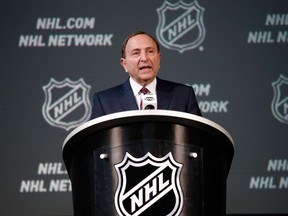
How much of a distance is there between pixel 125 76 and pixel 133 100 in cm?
173

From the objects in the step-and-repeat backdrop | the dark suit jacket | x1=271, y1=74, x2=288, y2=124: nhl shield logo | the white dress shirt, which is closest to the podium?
the dark suit jacket

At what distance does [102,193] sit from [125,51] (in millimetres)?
902

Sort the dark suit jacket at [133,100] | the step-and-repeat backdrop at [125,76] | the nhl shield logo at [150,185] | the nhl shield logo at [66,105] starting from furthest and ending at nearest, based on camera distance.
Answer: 1. the nhl shield logo at [66,105]
2. the step-and-repeat backdrop at [125,76]
3. the dark suit jacket at [133,100]
4. the nhl shield logo at [150,185]

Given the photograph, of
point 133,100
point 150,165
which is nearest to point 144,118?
point 150,165

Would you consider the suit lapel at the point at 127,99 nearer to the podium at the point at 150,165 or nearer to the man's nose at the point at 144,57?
the man's nose at the point at 144,57

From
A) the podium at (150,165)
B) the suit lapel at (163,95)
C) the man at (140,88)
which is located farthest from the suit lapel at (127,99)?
the podium at (150,165)

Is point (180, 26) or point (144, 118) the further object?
point (180, 26)

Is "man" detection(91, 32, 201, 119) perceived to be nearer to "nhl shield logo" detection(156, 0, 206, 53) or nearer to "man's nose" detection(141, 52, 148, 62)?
"man's nose" detection(141, 52, 148, 62)

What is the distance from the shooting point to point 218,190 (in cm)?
258

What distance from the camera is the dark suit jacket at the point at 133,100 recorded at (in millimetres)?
3074

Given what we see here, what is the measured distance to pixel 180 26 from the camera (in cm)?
496

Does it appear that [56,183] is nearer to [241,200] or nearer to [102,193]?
[241,200]

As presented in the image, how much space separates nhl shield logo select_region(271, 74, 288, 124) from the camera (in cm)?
476

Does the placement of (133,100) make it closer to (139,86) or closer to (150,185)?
(139,86)
